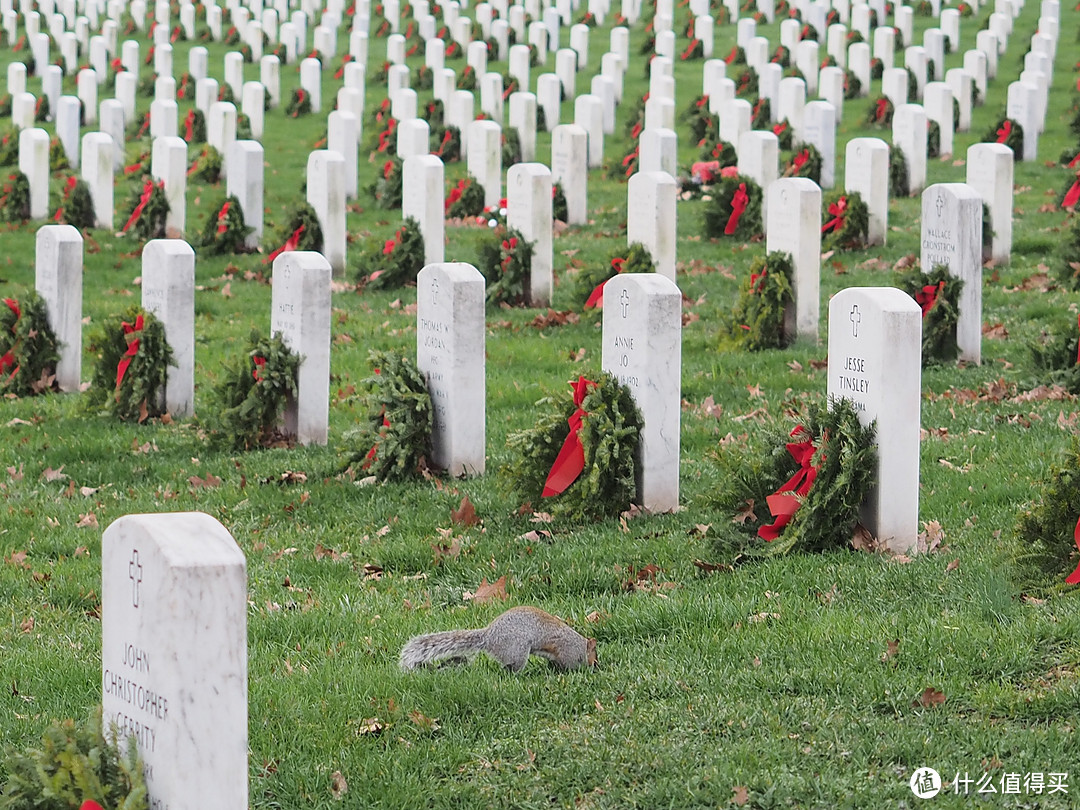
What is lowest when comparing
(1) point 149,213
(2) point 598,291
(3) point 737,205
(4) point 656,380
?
(4) point 656,380

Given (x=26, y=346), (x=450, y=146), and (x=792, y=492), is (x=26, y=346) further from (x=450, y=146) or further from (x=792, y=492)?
(x=450, y=146)

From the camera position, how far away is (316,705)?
189 inches

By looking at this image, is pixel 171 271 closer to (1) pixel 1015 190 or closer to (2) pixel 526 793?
(2) pixel 526 793

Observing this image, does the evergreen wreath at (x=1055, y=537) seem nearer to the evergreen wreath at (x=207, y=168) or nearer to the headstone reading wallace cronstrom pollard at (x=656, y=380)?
the headstone reading wallace cronstrom pollard at (x=656, y=380)

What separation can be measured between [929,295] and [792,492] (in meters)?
4.26

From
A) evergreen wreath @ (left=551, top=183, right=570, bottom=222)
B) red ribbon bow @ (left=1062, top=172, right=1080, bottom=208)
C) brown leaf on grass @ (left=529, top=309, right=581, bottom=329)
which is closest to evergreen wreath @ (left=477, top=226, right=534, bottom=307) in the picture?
brown leaf on grass @ (left=529, top=309, right=581, bottom=329)

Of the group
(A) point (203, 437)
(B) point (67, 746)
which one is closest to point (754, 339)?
(A) point (203, 437)

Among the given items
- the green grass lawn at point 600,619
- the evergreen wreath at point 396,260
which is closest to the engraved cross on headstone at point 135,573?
the green grass lawn at point 600,619

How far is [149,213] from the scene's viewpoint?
1612 centimetres

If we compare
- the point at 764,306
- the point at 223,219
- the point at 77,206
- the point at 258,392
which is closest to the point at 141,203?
the point at 77,206

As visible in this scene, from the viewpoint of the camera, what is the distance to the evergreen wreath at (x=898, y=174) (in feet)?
56.9

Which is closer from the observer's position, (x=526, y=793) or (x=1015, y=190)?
(x=526, y=793)

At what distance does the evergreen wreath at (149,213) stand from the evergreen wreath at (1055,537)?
12.3 m

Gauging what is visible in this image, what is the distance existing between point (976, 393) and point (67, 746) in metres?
7.02
